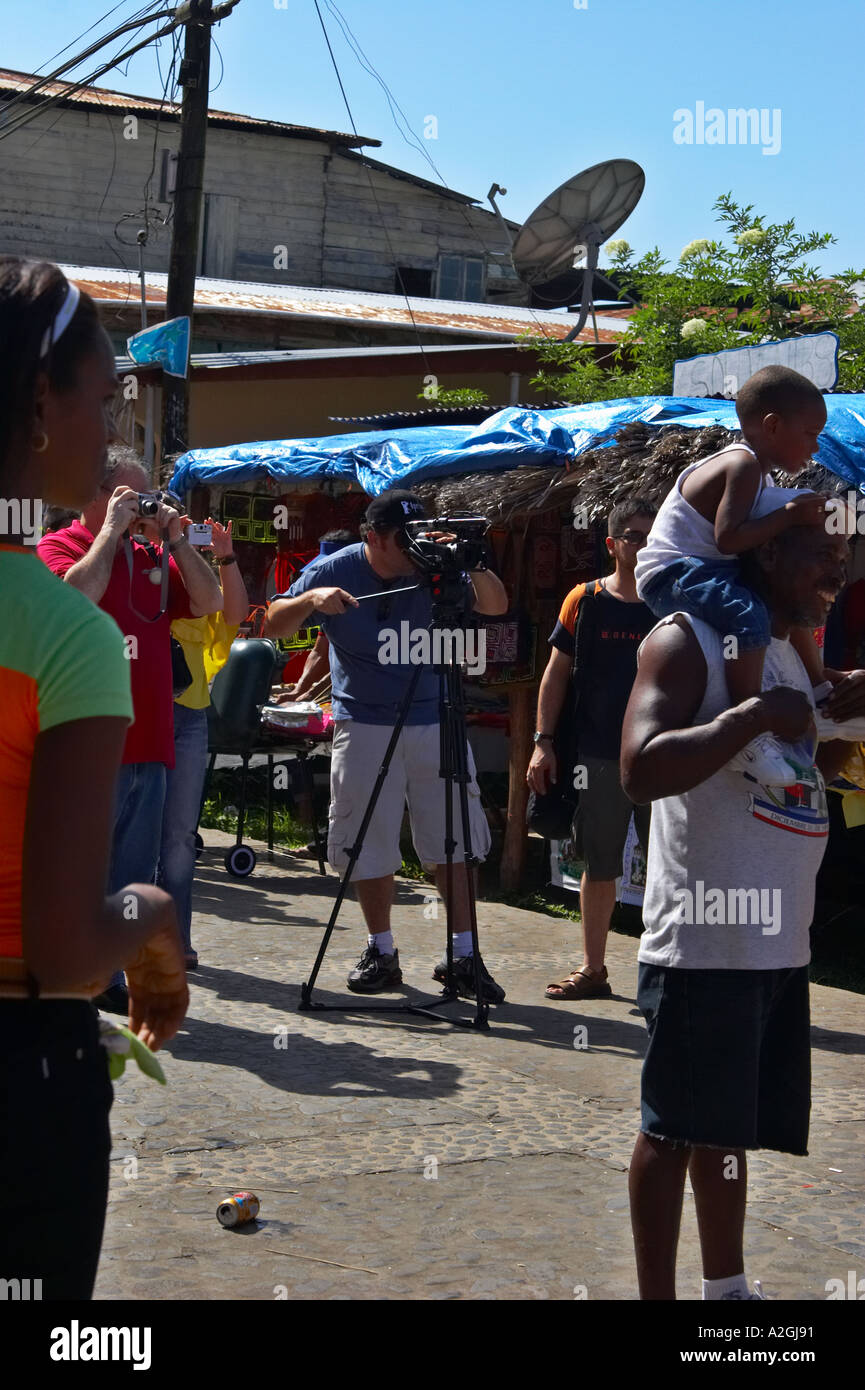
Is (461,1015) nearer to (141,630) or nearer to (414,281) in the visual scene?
(141,630)

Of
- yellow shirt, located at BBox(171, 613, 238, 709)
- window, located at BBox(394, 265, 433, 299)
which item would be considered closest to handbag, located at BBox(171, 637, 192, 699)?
yellow shirt, located at BBox(171, 613, 238, 709)

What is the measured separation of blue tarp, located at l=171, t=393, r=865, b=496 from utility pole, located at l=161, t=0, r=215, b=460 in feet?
7.73

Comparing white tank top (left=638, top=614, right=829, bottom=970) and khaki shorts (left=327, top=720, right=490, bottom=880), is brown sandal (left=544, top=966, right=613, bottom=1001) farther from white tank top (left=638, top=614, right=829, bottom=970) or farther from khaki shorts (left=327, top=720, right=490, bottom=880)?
white tank top (left=638, top=614, right=829, bottom=970)

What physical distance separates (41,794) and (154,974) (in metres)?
0.41

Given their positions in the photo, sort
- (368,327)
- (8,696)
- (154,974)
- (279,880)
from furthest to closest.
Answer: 1. (368,327)
2. (279,880)
3. (154,974)
4. (8,696)

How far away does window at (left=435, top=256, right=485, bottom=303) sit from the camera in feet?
109

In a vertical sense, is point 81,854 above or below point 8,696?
below

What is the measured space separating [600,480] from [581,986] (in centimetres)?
272

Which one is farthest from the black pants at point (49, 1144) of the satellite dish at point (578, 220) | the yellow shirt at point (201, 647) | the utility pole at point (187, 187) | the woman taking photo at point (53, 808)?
the satellite dish at point (578, 220)

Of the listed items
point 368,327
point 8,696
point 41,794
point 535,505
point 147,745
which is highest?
point 368,327

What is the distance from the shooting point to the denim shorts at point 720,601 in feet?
10.0

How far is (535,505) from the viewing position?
864cm
